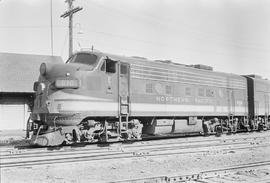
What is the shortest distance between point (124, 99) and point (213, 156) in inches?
176

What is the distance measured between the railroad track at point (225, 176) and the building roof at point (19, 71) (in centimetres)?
2142

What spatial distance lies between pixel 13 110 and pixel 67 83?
17.6 metres

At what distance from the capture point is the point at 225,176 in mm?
Answer: 8148

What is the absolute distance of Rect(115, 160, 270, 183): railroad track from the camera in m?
7.25

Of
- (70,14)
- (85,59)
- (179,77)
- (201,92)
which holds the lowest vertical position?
(201,92)

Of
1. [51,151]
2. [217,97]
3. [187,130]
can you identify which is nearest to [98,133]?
[51,151]

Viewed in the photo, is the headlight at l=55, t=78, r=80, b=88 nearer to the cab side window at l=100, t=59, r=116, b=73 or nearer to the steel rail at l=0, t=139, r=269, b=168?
the cab side window at l=100, t=59, r=116, b=73

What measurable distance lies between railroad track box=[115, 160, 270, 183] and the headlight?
20.2 feet

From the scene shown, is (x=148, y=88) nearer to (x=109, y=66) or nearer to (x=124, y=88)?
(x=124, y=88)

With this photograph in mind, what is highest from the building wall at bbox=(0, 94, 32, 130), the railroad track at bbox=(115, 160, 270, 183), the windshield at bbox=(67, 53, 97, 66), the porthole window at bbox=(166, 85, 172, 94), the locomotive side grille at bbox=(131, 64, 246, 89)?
the windshield at bbox=(67, 53, 97, 66)

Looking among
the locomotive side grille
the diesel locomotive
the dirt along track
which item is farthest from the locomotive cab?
the locomotive side grille

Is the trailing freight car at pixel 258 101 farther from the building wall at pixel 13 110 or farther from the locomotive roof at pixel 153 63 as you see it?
the building wall at pixel 13 110

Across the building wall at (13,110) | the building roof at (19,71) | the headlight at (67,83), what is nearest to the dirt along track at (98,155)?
the headlight at (67,83)

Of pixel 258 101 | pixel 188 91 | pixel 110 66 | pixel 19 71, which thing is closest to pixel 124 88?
pixel 110 66
